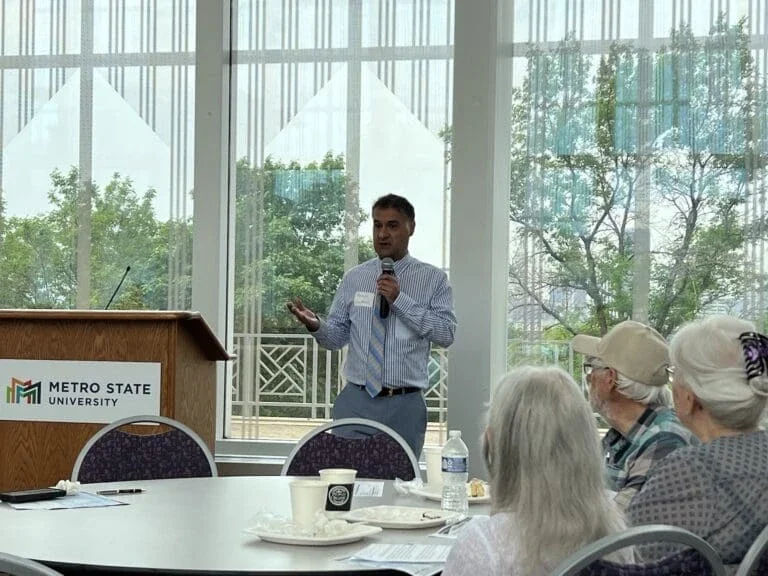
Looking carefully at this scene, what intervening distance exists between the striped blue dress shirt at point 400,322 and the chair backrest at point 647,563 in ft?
10.1

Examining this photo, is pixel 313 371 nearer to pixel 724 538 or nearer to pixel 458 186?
pixel 458 186

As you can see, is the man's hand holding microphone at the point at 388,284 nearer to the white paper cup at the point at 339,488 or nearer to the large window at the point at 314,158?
the large window at the point at 314,158

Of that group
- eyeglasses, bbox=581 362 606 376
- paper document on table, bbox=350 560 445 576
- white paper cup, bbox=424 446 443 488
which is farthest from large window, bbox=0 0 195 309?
paper document on table, bbox=350 560 445 576

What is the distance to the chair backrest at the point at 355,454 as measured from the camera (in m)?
4.01

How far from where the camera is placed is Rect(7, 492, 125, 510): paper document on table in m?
2.92

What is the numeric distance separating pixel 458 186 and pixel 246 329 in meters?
1.43

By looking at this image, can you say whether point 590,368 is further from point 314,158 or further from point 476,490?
point 314,158

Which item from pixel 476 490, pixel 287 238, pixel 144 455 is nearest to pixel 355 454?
pixel 144 455

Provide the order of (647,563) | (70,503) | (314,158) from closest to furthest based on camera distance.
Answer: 1. (647,563)
2. (70,503)
3. (314,158)

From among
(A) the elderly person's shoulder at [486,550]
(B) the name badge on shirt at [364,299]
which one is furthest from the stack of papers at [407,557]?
(B) the name badge on shirt at [364,299]

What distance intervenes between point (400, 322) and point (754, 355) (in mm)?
2915

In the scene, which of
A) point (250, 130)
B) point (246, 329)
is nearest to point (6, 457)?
point (246, 329)

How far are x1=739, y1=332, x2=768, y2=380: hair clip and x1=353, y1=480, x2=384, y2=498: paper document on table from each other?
4.10ft

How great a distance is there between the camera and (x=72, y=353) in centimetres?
483
